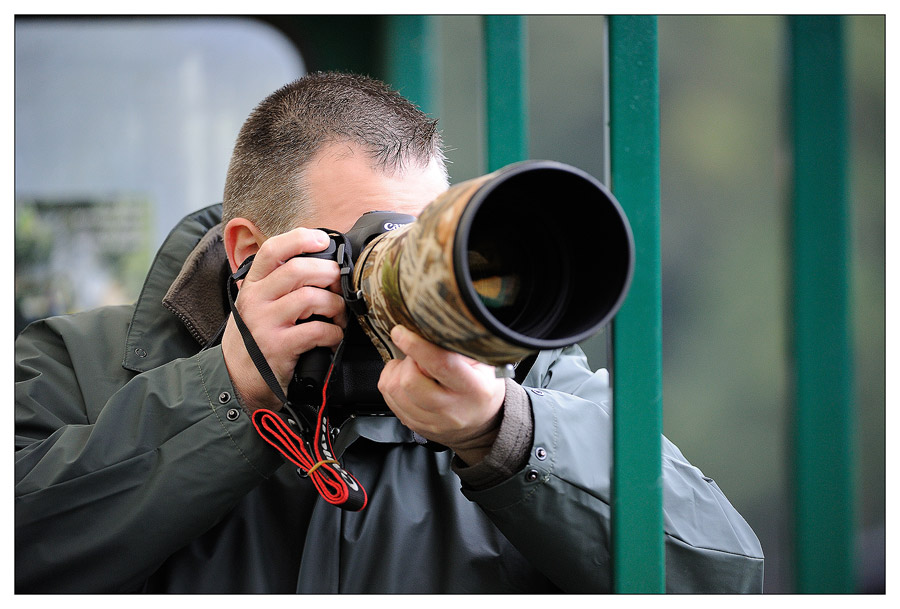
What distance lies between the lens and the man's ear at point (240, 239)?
3.91 feet

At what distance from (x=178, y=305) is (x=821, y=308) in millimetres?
950

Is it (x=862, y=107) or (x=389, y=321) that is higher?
(x=862, y=107)

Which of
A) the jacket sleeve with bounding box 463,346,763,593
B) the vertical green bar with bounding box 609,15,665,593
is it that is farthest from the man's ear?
the vertical green bar with bounding box 609,15,665,593

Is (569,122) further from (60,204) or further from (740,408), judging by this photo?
(60,204)

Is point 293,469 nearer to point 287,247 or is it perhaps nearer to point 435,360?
point 287,247

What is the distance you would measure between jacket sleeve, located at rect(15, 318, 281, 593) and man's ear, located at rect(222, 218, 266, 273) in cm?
27

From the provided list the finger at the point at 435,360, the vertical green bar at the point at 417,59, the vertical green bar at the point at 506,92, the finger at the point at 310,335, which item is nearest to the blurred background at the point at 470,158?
the vertical green bar at the point at 417,59

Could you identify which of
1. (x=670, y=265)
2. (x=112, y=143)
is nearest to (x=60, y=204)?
(x=112, y=143)

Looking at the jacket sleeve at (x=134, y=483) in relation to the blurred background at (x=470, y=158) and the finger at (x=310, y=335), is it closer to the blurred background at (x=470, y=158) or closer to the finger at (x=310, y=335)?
the finger at (x=310, y=335)

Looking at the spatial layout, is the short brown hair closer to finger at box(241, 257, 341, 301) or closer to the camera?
finger at box(241, 257, 341, 301)
